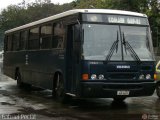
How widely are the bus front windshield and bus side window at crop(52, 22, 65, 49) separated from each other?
5.81ft

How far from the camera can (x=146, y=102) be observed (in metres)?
14.6

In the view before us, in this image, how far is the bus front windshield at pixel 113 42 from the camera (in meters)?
12.3

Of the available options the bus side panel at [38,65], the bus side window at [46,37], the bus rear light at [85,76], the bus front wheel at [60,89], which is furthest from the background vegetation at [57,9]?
the bus rear light at [85,76]

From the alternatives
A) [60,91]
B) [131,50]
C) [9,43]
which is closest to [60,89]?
A: [60,91]

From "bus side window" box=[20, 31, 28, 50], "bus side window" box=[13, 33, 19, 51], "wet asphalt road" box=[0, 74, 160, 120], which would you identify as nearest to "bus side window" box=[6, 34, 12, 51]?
"bus side window" box=[13, 33, 19, 51]

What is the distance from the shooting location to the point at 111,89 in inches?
483

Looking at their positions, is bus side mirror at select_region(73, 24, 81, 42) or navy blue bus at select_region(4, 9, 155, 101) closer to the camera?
navy blue bus at select_region(4, 9, 155, 101)

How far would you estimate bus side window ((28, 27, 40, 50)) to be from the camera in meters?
17.3

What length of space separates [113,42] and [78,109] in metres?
2.23

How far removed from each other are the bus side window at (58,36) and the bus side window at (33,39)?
2.31m

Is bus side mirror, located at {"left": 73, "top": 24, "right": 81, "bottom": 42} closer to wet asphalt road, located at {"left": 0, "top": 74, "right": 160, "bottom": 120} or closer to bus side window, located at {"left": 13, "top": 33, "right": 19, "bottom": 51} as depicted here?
wet asphalt road, located at {"left": 0, "top": 74, "right": 160, "bottom": 120}

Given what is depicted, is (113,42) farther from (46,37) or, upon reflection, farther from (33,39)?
(33,39)

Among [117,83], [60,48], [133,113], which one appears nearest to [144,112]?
[133,113]

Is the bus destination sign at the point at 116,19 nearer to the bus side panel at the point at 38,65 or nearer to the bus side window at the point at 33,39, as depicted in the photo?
the bus side panel at the point at 38,65
